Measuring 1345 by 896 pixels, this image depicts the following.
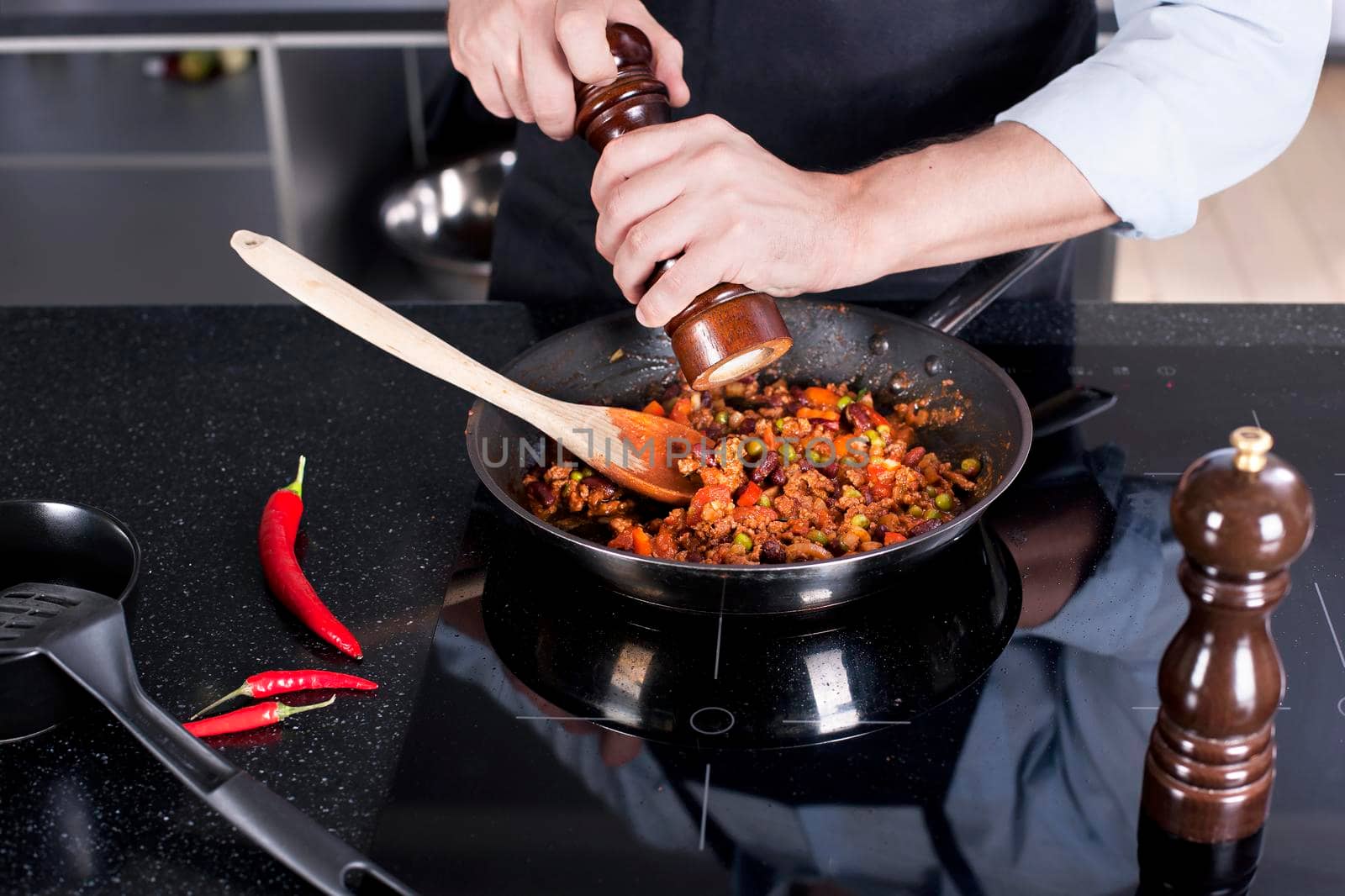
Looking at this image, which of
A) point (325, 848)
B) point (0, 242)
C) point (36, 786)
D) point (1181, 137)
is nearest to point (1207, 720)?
point (325, 848)

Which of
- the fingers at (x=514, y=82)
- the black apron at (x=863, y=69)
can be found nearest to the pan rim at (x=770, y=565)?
the fingers at (x=514, y=82)

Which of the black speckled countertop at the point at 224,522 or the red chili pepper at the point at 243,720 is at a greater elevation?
the red chili pepper at the point at 243,720

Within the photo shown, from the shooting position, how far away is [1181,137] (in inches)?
47.4

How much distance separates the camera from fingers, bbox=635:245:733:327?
42.7 inches

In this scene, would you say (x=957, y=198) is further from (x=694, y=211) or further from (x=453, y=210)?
(x=453, y=210)

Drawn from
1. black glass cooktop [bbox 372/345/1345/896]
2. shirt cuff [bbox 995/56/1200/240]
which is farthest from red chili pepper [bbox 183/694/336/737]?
shirt cuff [bbox 995/56/1200/240]

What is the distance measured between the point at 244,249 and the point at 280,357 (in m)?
0.42

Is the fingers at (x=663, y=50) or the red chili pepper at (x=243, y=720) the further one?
the fingers at (x=663, y=50)

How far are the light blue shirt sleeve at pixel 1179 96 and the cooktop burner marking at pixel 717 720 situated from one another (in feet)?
2.00

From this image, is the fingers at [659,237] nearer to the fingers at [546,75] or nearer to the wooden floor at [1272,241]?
the fingers at [546,75]

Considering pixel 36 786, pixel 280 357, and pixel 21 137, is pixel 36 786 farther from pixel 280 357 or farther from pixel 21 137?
pixel 21 137

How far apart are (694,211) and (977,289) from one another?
0.36 meters

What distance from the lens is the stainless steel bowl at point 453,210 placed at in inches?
101

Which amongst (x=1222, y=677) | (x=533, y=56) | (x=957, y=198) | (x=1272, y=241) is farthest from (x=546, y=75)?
(x=1272, y=241)
